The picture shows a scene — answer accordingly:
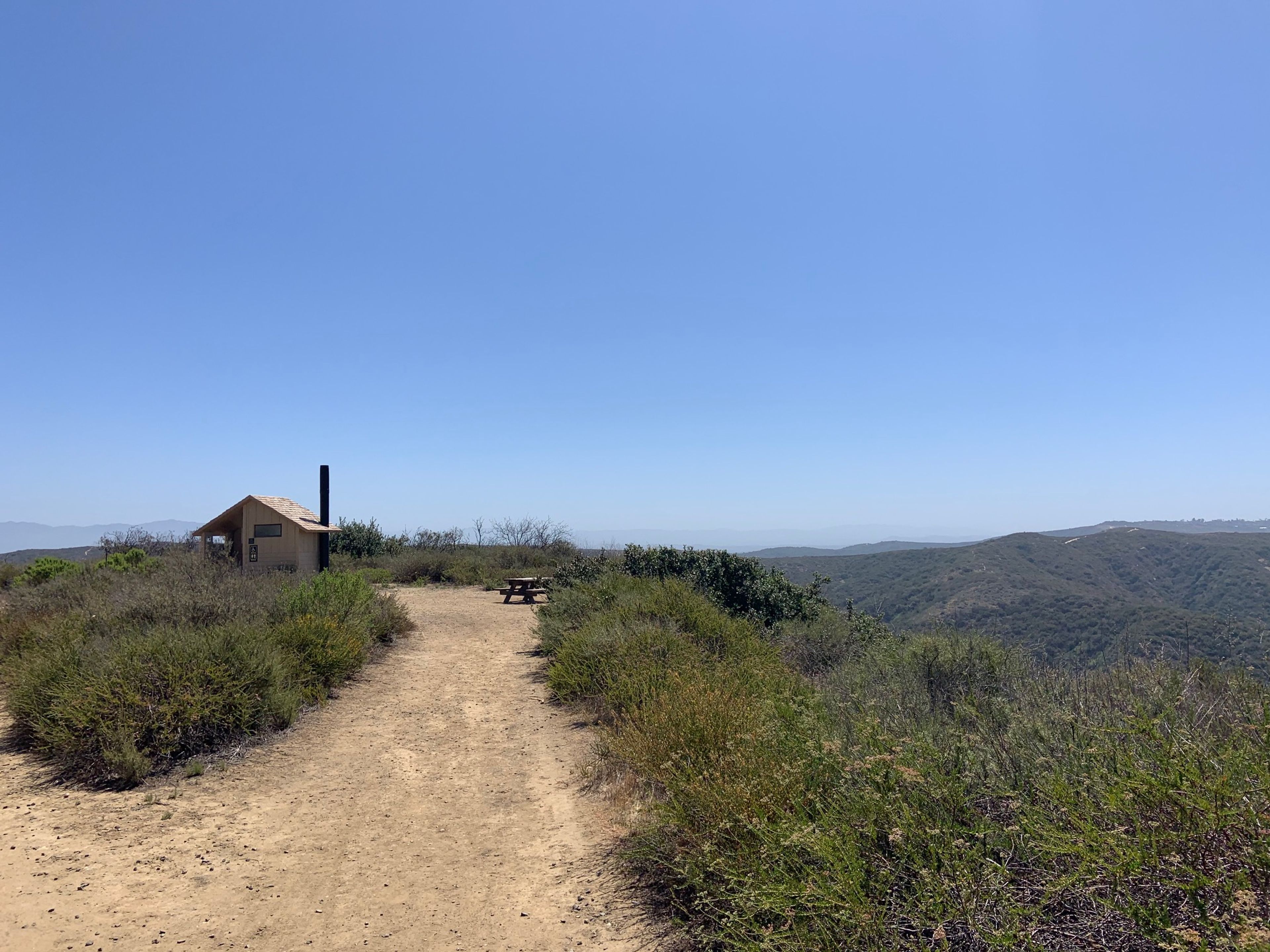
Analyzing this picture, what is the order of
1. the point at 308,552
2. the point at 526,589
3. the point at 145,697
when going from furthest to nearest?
the point at 526,589 < the point at 308,552 < the point at 145,697

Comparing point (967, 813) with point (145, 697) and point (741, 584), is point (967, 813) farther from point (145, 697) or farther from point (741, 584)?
point (741, 584)

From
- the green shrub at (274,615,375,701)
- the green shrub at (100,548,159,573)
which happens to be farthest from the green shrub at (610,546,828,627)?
the green shrub at (100,548,159,573)

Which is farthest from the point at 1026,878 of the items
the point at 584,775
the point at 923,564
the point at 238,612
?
the point at 923,564

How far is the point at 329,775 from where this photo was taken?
6.07 meters

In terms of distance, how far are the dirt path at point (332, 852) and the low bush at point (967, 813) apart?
70cm

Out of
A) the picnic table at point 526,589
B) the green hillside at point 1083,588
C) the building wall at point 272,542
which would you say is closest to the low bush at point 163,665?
the building wall at point 272,542

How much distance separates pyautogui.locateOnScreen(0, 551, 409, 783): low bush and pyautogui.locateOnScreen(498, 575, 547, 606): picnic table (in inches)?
287

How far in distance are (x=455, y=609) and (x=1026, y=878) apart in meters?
14.9

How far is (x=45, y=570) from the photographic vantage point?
15.6 meters

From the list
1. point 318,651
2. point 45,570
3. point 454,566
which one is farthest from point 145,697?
point 454,566

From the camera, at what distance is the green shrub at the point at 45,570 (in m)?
14.2

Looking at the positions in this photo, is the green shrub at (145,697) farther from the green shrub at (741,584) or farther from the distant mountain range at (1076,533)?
the distant mountain range at (1076,533)

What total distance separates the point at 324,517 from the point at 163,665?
38.4 ft

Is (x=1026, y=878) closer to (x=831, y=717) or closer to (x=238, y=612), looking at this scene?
Result: (x=831, y=717)
